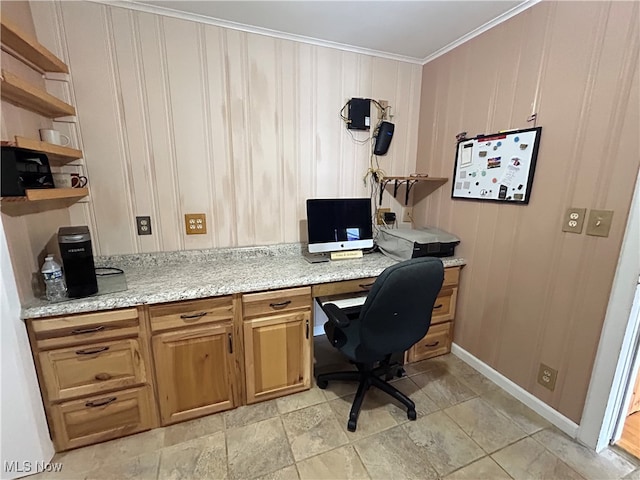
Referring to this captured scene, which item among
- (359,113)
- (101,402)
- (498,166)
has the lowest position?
(101,402)

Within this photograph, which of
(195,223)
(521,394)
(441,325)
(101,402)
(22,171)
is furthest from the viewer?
(441,325)

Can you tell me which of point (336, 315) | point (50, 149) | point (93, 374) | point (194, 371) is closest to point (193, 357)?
point (194, 371)

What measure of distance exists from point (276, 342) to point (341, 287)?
1.72ft

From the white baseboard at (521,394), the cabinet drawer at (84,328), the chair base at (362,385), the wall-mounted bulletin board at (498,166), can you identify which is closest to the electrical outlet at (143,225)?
the cabinet drawer at (84,328)

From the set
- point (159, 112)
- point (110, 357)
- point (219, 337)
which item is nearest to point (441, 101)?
point (159, 112)

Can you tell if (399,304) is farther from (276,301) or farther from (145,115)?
(145,115)

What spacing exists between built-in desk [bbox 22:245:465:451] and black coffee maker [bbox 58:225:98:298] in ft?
0.24

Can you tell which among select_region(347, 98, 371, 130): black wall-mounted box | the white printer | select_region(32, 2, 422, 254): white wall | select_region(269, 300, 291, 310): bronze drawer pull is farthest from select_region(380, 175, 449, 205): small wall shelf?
select_region(269, 300, 291, 310): bronze drawer pull

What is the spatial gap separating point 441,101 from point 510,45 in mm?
570

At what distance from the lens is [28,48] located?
1329 mm

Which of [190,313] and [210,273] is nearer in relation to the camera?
[190,313]

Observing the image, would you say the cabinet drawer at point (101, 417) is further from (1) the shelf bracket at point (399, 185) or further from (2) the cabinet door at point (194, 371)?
(1) the shelf bracket at point (399, 185)

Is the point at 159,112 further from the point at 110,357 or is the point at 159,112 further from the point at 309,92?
the point at 110,357

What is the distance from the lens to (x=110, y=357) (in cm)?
143
